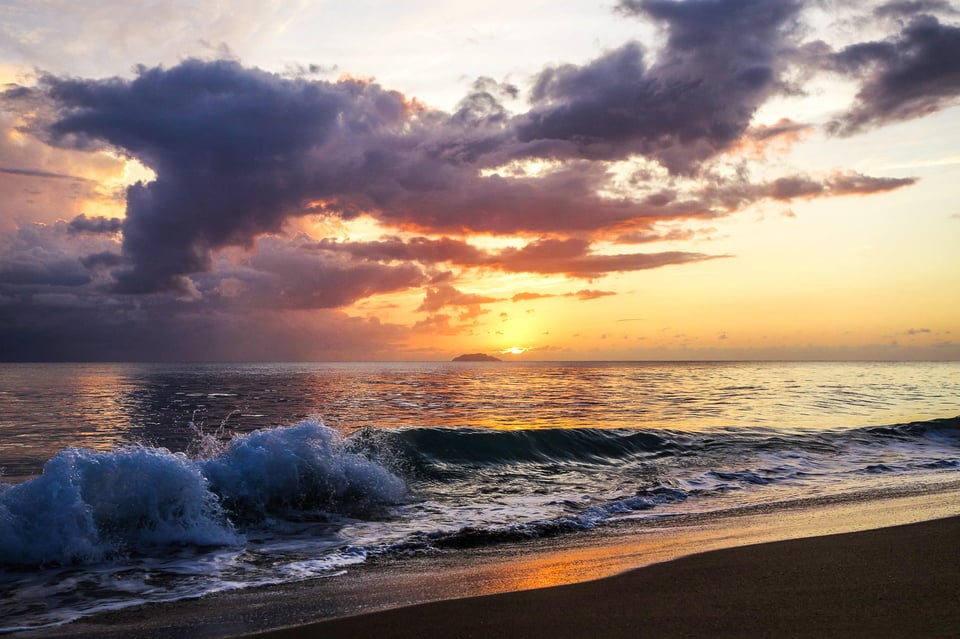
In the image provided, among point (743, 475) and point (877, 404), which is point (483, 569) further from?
point (877, 404)

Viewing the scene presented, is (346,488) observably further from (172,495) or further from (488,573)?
(488,573)

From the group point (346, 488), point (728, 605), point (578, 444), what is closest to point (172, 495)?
point (346, 488)

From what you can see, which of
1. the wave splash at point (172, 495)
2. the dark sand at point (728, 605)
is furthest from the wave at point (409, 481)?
the dark sand at point (728, 605)

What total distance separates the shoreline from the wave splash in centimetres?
319

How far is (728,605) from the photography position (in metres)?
5.40

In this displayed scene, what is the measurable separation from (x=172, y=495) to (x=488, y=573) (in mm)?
5959

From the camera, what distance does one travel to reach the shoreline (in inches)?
224

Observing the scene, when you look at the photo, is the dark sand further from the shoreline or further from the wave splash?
the wave splash

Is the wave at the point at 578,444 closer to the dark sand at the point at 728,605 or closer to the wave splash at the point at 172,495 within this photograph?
the wave splash at the point at 172,495

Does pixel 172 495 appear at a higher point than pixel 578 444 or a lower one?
higher

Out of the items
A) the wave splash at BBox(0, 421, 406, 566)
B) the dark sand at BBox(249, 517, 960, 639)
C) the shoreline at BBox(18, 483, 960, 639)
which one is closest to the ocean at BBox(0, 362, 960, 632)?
the wave splash at BBox(0, 421, 406, 566)

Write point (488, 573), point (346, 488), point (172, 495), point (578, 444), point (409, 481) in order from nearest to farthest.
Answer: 1. point (488, 573)
2. point (172, 495)
3. point (346, 488)
4. point (409, 481)
5. point (578, 444)

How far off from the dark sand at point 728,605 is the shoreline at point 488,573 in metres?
0.10

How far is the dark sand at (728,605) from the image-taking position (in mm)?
4824
